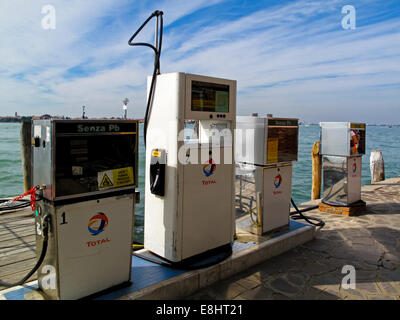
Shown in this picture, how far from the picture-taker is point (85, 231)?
3.20 m

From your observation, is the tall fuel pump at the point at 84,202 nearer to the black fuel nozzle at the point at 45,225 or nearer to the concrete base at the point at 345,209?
the black fuel nozzle at the point at 45,225

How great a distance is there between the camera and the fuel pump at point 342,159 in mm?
7812

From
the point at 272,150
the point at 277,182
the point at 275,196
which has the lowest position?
the point at 275,196

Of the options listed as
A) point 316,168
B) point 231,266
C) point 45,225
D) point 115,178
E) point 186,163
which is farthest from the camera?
point 316,168

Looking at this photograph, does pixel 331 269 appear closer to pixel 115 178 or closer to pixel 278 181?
pixel 278 181

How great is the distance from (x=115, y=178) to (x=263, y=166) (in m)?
2.67

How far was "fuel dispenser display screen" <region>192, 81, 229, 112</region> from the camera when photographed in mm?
4090

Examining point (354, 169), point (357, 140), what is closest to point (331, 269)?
point (354, 169)

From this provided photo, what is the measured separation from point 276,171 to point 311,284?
1.87 metres

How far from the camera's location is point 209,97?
4.24 m

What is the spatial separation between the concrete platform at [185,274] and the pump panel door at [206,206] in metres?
0.29

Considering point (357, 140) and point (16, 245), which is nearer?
point (16, 245)

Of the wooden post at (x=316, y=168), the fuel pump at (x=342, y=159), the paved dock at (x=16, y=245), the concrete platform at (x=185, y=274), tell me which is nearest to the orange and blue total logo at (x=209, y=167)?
the concrete platform at (x=185, y=274)
